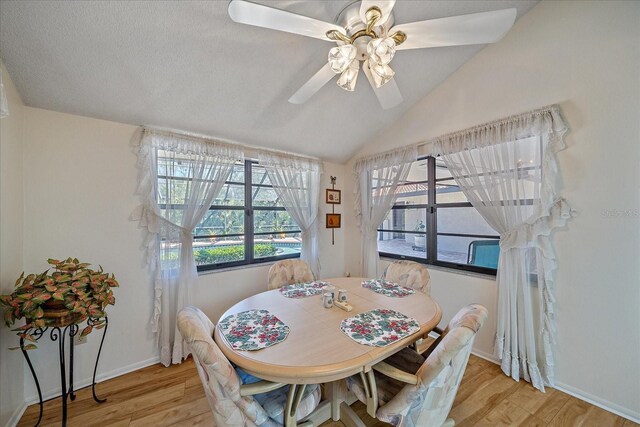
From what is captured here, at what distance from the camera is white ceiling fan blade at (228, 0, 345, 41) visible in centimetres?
103

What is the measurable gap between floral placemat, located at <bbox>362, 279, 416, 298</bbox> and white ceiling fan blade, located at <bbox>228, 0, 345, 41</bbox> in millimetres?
1779

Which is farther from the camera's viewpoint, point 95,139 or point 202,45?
point 95,139

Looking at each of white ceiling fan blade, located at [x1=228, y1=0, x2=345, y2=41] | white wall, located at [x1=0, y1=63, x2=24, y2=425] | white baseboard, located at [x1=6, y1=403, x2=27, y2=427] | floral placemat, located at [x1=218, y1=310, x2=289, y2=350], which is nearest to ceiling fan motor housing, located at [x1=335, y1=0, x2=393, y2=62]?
white ceiling fan blade, located at [x1=228, y1=0, x2=345, y2=41]

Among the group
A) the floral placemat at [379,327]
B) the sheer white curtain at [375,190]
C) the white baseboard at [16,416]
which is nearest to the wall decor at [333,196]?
the sheer white curtain at [375,190]

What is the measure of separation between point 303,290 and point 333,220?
176 cm

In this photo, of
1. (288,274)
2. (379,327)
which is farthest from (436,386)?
(288,274)

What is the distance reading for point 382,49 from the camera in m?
1.18

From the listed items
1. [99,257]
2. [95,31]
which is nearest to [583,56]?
[95,31]

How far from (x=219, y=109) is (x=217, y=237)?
134cm

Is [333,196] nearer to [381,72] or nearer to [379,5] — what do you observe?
[381,72]

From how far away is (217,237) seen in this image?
268 centimetres

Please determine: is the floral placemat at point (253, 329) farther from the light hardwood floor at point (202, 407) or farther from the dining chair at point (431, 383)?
the light hardwood floor at point (202, 407)

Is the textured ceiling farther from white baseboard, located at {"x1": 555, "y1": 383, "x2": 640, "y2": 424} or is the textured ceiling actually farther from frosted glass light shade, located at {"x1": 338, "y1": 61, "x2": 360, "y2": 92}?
white baseboard, located at {"x1": 555, "y1": 383, "x2": 640, "y2": 424}

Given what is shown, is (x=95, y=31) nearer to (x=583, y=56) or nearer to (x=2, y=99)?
(x=2, y=99)
